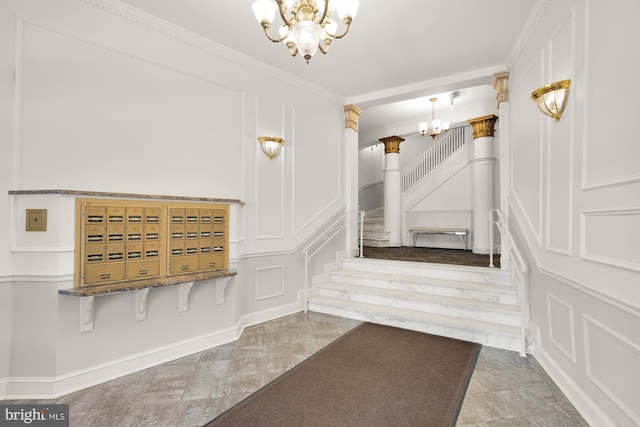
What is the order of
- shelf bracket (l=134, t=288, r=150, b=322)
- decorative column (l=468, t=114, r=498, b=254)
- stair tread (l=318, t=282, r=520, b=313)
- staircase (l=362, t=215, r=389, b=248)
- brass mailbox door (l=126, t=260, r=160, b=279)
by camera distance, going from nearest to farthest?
brass mailbox door (l=126, t=260, r=160, b=279), shelf bracket (l=134, t=288, r=150, b=322), stair tread (l=318, t=282, r=520, b=313), decorative column (l=468, t=114, r=498, b=254), staircase (l=362, t=215, r=389, b=248)

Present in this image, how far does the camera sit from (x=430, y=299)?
4.45 meters

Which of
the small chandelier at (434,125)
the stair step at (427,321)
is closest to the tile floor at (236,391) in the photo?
the stair step at (427,321)

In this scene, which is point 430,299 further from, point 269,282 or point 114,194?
point 114,194

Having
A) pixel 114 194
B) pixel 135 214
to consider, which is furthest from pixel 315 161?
pixel 114 194

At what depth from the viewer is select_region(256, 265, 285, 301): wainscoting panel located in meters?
4.55

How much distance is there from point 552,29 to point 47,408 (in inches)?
209

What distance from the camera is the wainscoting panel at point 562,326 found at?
8.57 ft

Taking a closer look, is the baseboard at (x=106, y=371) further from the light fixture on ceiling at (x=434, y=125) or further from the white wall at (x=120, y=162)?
the light fixture on ceiling at (x=434, y=125)

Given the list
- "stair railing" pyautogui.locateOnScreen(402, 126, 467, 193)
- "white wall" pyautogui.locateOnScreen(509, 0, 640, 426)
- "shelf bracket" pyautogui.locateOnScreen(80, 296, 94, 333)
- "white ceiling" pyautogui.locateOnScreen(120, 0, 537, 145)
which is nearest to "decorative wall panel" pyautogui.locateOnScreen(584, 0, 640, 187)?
"white wall" pyautogui.locateOnScreen(509, 0, 640, 426)

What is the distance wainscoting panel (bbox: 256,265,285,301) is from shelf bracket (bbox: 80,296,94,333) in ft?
6.63

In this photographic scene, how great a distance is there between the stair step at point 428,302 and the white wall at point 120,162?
0.88 meters

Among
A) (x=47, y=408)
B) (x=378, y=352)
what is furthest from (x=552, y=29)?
(x=47, y=408)

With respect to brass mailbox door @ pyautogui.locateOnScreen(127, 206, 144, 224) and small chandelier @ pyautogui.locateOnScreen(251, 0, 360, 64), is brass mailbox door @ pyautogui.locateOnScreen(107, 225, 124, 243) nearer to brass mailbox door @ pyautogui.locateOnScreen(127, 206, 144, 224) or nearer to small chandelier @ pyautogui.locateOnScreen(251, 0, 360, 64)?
brass mailbox door @ pyautogui.locateOnScreen(127, 206, 144, 224)

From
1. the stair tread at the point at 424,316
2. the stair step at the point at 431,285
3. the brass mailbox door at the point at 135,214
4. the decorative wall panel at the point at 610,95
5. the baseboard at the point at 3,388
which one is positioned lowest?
the baseboard at the point at 3,388
